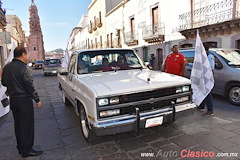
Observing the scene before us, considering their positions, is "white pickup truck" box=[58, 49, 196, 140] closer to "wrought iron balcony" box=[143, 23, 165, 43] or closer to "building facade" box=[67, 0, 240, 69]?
"building facade" box=[67, 0, 240, 69]

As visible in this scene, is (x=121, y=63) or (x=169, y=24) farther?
(x=169, y=24)

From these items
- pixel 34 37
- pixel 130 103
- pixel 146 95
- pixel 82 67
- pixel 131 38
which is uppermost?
pixel 34 37

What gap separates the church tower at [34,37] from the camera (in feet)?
198

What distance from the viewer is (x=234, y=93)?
5.66 metres

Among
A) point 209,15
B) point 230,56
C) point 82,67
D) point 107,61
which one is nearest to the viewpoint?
point 82,67

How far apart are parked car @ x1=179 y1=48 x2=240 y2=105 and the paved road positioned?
0.93 meters

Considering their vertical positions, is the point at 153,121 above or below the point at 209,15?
below

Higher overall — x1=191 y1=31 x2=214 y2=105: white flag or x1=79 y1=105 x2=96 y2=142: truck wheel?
x1=191 y1=31 x2=214 y2=105: white flag

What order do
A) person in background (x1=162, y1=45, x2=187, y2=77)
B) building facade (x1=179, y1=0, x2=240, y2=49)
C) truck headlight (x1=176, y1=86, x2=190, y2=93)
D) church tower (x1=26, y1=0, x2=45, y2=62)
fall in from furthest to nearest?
1. church tower (x1=26, y1=0, x2=45, y2=62)
2. building facade (x1=179, y1=0, x2=240, y2=49)
3. person in background (x1=162, y1=45, x2=187, y2=77)
4. truck headlight (x1=176, y1=86, x2=190, y2=93)

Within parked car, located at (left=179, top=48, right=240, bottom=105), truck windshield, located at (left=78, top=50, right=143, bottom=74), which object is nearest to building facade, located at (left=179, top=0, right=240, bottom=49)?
parked car, located at (left=179, top=48, right=240, bottom=105)

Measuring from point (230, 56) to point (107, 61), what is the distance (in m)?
4.19

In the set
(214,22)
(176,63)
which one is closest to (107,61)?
(176,63)

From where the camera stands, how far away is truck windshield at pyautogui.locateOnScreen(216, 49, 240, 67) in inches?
233

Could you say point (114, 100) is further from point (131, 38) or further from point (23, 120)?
point (131, 38)
